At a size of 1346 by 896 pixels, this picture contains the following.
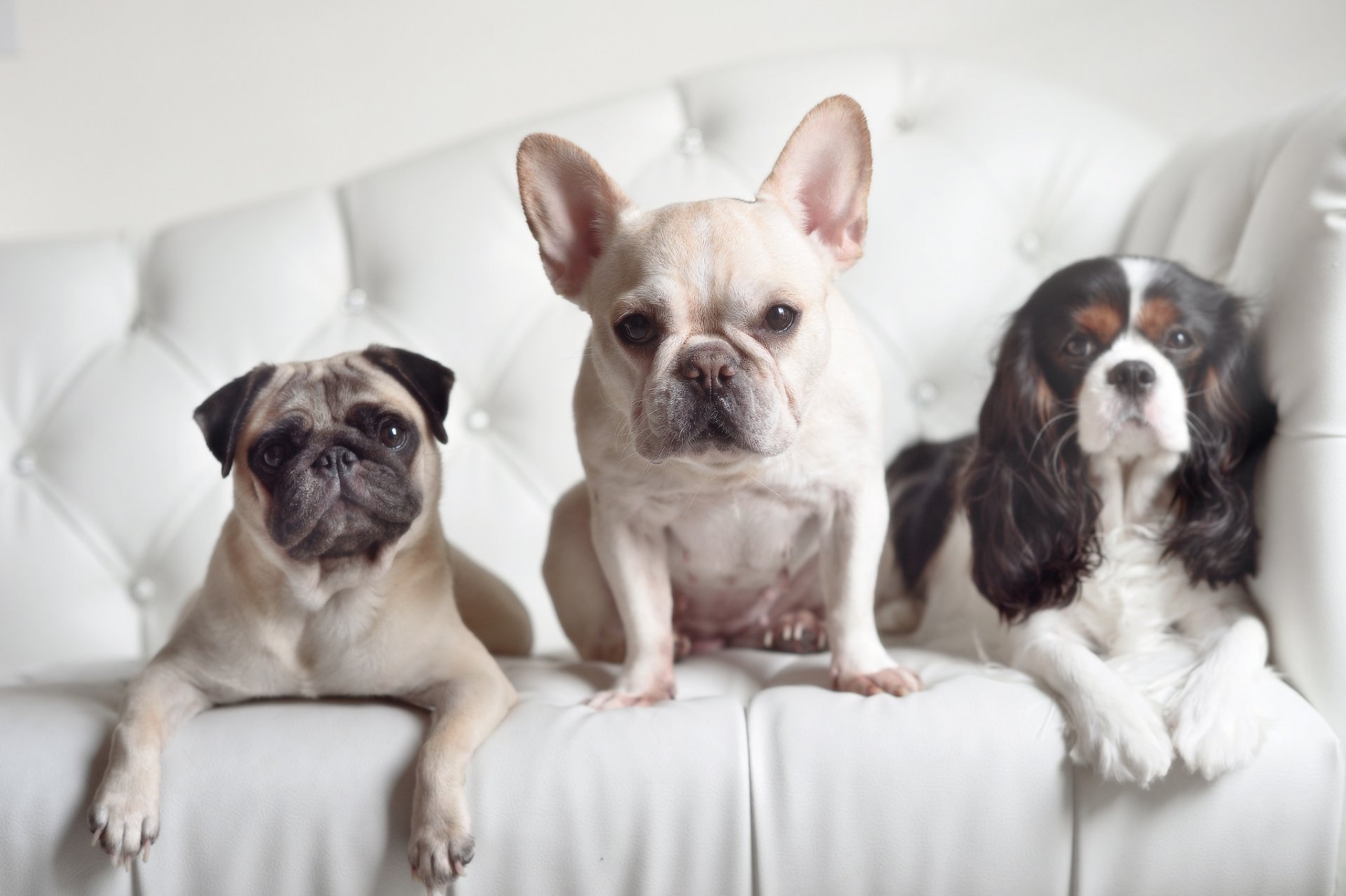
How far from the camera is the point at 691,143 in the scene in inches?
Result: 89.2

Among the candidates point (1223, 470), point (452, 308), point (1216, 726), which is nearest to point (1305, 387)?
point (1223, 470)

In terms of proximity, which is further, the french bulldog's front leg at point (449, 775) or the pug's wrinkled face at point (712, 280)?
the pug's wrinkled face at point (712, 280)

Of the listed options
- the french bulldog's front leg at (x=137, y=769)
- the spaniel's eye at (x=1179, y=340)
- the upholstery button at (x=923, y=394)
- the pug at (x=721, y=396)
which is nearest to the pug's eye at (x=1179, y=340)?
the spaniel's eye at (x=1179, y=340)

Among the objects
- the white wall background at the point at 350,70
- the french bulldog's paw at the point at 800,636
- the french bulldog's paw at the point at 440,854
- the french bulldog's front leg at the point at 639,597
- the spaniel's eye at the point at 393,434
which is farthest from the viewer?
the white wall background at the point at 350,70

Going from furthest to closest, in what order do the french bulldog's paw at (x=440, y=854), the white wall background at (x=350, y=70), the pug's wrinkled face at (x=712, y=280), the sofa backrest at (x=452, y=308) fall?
the white wall background at (x=350, y=70), the sofa backrest at (x=452, y=308), the pug's wrinkled face at (x=712, y=280), the french bulldog's paw at (x=440, y=854)

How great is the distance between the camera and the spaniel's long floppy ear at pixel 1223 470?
145 centimetres

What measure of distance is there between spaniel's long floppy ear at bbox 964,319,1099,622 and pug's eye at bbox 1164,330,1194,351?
17cm

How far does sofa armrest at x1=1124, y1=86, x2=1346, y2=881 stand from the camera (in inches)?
52.6

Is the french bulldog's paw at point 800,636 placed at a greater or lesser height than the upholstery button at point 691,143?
lesser

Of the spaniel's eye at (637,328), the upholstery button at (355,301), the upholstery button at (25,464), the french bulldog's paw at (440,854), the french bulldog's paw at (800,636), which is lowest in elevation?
the french bulldog's paw at (800,636)

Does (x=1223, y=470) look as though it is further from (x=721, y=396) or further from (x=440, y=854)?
(x=440, y=854)

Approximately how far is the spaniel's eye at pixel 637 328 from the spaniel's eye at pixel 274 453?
451mm

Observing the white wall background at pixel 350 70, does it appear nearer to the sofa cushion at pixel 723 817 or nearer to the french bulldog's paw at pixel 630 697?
the french bulldog's paw at pixel 630 697

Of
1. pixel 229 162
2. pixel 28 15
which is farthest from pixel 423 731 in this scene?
pixel 28 15
